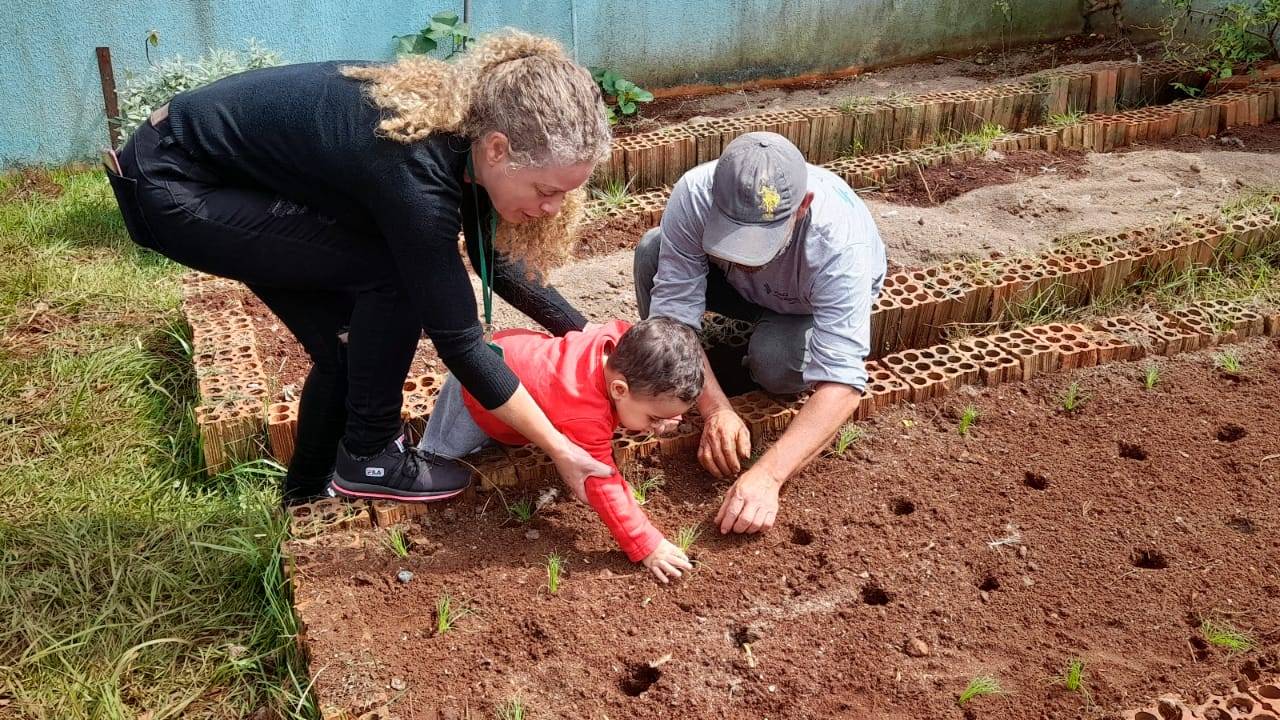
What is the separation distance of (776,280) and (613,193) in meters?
1.92

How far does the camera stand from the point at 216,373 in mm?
3215

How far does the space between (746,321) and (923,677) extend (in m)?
1.44

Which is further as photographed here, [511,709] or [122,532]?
[122,532]

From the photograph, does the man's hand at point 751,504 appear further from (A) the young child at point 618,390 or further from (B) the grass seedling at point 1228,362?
(B) the grass seedling at point 1228,362

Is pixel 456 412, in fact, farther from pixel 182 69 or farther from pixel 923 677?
pixel 182 69

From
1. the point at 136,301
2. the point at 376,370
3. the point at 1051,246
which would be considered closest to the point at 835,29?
the point at 1051,246

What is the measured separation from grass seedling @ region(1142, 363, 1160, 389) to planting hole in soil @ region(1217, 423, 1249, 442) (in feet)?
0.81

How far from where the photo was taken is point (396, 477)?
8.96 ft

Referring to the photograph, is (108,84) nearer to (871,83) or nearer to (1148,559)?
(871,83)

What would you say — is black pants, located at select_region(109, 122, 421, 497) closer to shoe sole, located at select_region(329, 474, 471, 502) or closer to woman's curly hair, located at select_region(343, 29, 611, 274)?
shoe sole, located at select_region(329, 474, 471, 502)

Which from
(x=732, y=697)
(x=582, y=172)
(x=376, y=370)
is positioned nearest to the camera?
(x=582, y=172)

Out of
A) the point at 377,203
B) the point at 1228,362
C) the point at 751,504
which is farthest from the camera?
the point at 1228,362

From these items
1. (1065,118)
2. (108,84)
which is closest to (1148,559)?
(1065,118)

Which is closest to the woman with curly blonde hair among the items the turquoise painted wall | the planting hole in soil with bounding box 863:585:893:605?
the planting hole in soil with bounding box 863:585:893:605
